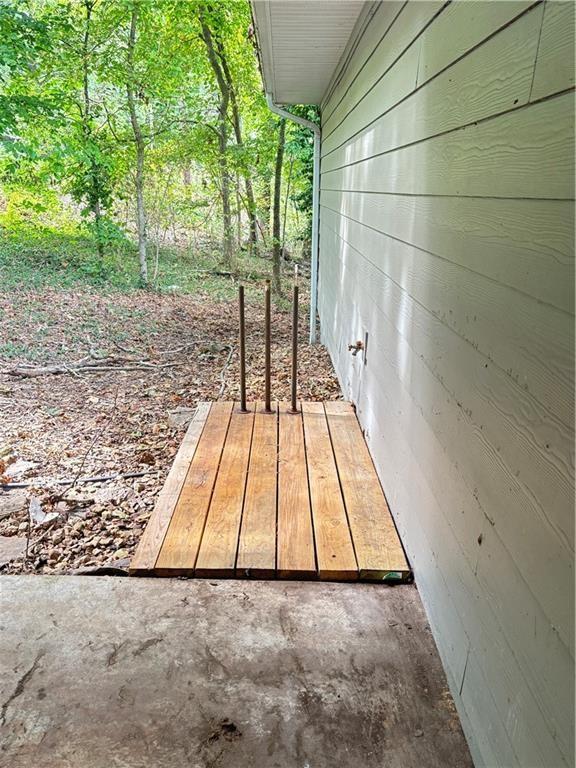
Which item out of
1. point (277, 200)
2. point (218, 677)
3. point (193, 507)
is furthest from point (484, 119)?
point (277, 200)

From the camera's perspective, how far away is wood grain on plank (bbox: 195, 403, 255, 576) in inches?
86.0

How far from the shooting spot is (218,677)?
167 cm

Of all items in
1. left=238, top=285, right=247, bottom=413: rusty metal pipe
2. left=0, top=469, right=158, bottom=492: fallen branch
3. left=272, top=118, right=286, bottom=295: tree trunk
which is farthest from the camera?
left=272, top=118, right=286, bottom=295: tree trunk

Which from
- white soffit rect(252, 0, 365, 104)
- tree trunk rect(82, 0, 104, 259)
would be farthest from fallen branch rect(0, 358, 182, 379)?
tree trunk rect(82, 0, 104, 259)

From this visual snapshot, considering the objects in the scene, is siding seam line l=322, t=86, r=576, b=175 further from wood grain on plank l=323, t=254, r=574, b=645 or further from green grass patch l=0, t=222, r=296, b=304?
green grass patch l=0, t=222, r=296, b=304

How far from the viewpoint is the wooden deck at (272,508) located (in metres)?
2.18

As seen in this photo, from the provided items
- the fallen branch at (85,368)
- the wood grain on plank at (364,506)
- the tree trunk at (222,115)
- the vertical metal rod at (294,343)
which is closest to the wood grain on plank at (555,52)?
the wood grain on plank at (364,506)

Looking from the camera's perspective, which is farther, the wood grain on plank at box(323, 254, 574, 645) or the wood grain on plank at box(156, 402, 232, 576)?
the wood grain on plank at box(156, 402, 232, 576)

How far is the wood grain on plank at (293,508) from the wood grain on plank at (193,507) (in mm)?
359

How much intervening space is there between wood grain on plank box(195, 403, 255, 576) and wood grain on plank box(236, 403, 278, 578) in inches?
1.3

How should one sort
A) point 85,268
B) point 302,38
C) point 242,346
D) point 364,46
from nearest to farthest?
point 364,46, point 242,346, point 302,38, point 85,268

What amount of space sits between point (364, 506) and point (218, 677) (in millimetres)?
1180

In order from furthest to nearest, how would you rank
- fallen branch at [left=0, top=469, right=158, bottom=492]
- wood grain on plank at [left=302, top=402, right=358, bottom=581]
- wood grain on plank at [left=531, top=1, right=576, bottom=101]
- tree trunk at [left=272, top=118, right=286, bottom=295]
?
tree trunk at [left=272, top=118, right=286, bottom=295] < fallen branch at [left=0, top=469, right=158, bottom=492] < wood grain on plank at [left=302, top=402, right=358, bottom=581] < wood grain on plank at [left=531, top=1, right=576, bottom=101]

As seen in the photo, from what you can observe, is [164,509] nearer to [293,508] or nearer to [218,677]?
[293,508]
